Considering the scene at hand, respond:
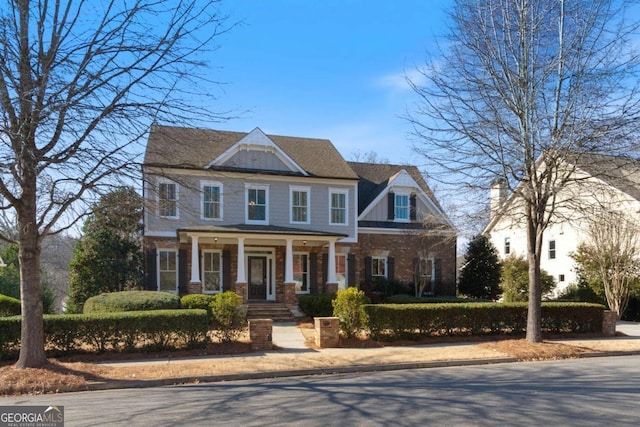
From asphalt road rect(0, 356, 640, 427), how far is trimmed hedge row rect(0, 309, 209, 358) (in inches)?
132

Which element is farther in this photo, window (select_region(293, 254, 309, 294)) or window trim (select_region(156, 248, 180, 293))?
window (select_region(293, 254, 309, 294))

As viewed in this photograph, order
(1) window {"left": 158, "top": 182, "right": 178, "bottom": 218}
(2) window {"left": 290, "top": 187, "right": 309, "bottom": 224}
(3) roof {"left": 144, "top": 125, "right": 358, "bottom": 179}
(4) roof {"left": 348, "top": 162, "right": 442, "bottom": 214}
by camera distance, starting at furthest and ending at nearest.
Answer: (4) roof {"left": 348, "top": 162, "right": 442, "bottom": 214}
(2) window {"left": 290, "top": 187, "right": 309, "bottom": 224}
(3) roof {"left": 144, "top": 125, "right": 358, "bottom": 179}
(1) window {"left": 158, "top": 182, "right": 178, "bottom": 218}

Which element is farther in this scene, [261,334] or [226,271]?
[226,271]

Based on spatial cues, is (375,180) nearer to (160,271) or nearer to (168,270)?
(168,270)

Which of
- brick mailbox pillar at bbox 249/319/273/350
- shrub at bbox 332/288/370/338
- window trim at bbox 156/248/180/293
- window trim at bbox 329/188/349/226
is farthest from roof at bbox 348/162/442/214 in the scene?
brick mailbox pillar at bbox 249/319/273/350

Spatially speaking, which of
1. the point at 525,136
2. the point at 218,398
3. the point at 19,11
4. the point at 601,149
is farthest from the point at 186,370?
the point at 601,149

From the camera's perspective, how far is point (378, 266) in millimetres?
26000

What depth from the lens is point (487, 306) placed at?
51.2ft

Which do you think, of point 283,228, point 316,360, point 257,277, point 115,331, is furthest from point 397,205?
point 115,331

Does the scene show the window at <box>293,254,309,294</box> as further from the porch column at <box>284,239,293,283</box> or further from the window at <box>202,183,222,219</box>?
the window at <box>202,183,222,219</box>

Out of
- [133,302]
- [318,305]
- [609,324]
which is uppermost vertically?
[133,302]

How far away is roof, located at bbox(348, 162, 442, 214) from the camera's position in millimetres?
26797

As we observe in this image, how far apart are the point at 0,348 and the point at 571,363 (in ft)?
42.8

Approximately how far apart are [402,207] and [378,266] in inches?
130
